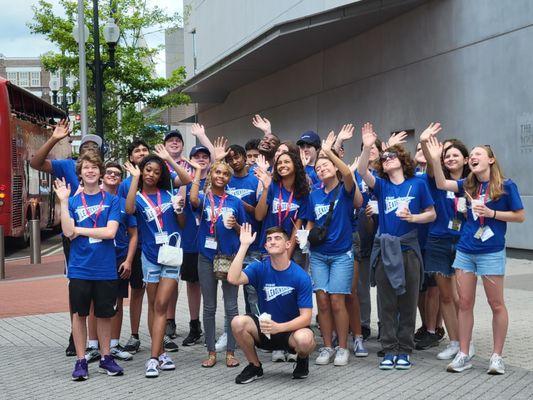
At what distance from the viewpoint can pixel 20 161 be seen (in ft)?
66.3

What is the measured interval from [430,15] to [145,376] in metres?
13.2

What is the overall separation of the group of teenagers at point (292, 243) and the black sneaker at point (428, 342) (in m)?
0.01

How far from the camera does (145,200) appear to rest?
7.65m

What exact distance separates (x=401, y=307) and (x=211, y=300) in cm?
170

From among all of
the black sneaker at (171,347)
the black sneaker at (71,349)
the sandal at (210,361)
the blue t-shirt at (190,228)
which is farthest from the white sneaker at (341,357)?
the black sneaker at (71,349)

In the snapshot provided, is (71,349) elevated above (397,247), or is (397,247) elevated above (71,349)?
(397,247)

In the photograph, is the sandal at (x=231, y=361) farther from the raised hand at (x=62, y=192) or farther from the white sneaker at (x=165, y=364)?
the raised hand at (x=62, y=192)

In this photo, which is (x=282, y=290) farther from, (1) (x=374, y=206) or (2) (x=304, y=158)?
(2) (x=304, y=158)

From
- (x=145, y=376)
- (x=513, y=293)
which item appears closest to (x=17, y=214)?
(x=513, y=293)

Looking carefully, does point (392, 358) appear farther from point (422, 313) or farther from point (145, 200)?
point (145, 200)

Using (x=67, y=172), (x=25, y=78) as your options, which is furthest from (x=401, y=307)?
(x=25, y=78)

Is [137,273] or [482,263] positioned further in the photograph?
[137,273]

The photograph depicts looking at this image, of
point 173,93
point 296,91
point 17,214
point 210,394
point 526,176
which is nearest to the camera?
point 210,394

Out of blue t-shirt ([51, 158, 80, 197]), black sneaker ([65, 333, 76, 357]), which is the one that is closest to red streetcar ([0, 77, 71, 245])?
blue t-shirt ([51, 158, 80, 197])
